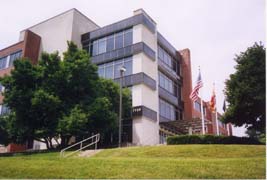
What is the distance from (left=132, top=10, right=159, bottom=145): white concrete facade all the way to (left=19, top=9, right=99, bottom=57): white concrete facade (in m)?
8.08

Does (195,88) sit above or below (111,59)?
below

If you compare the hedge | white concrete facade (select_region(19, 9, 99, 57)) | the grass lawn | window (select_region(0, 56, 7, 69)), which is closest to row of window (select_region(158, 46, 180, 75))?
white concrete facade (select_region(19, 9, 99, 57))

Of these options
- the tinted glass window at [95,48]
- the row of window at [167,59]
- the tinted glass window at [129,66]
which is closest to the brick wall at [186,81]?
the row of window at [167,59]

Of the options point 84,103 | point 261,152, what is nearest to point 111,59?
point 84,103

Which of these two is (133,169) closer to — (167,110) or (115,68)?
(115,68)

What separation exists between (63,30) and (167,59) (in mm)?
13257

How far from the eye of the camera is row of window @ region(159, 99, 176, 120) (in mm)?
35856

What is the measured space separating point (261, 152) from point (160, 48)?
23056 millimetres

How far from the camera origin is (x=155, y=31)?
37.1 m

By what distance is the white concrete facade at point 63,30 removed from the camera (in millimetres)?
38781

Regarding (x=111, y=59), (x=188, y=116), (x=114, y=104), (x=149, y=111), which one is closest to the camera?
(x=114, y=104)

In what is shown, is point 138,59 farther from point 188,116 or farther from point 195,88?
point 188,116

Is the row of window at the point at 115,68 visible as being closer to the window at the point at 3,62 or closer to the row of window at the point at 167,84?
the row of window at the point at 167,84

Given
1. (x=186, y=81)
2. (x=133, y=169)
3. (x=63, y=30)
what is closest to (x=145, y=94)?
(x=186, y=81)
